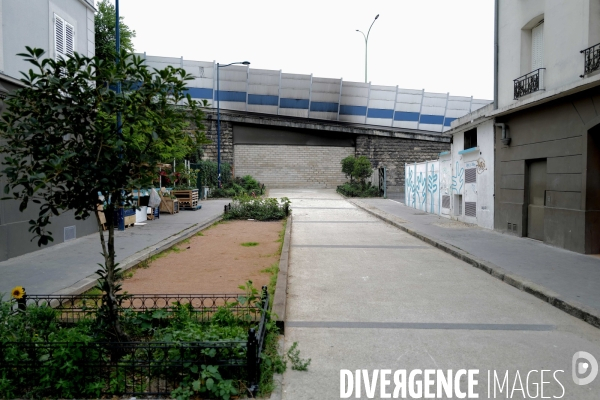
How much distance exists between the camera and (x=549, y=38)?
39.1 feet

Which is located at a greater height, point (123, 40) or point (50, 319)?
point (123, 40)

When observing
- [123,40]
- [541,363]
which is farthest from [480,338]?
[123,40]

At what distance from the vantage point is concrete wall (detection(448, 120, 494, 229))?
15.4 metres

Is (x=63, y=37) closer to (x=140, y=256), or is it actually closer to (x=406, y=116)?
(x=140, y=256)

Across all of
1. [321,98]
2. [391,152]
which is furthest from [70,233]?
[391,152]

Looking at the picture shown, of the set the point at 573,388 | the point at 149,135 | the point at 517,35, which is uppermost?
the point at 517,35

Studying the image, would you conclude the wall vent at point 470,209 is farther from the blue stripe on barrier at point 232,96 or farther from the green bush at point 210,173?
the blue stripe on barrier at point 232,96

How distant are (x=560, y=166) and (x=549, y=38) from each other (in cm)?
317

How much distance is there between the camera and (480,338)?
5.54 m

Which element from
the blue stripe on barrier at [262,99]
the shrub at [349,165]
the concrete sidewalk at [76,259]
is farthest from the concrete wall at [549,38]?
the blue stripe on barrier at [262,99]

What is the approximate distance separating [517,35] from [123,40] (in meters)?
23.7

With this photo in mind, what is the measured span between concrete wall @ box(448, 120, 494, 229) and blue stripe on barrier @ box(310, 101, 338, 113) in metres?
19.7

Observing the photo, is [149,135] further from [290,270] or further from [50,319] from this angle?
[290,270]

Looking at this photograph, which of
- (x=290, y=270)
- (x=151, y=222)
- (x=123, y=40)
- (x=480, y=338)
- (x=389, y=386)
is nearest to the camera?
(x=389, y=386)
